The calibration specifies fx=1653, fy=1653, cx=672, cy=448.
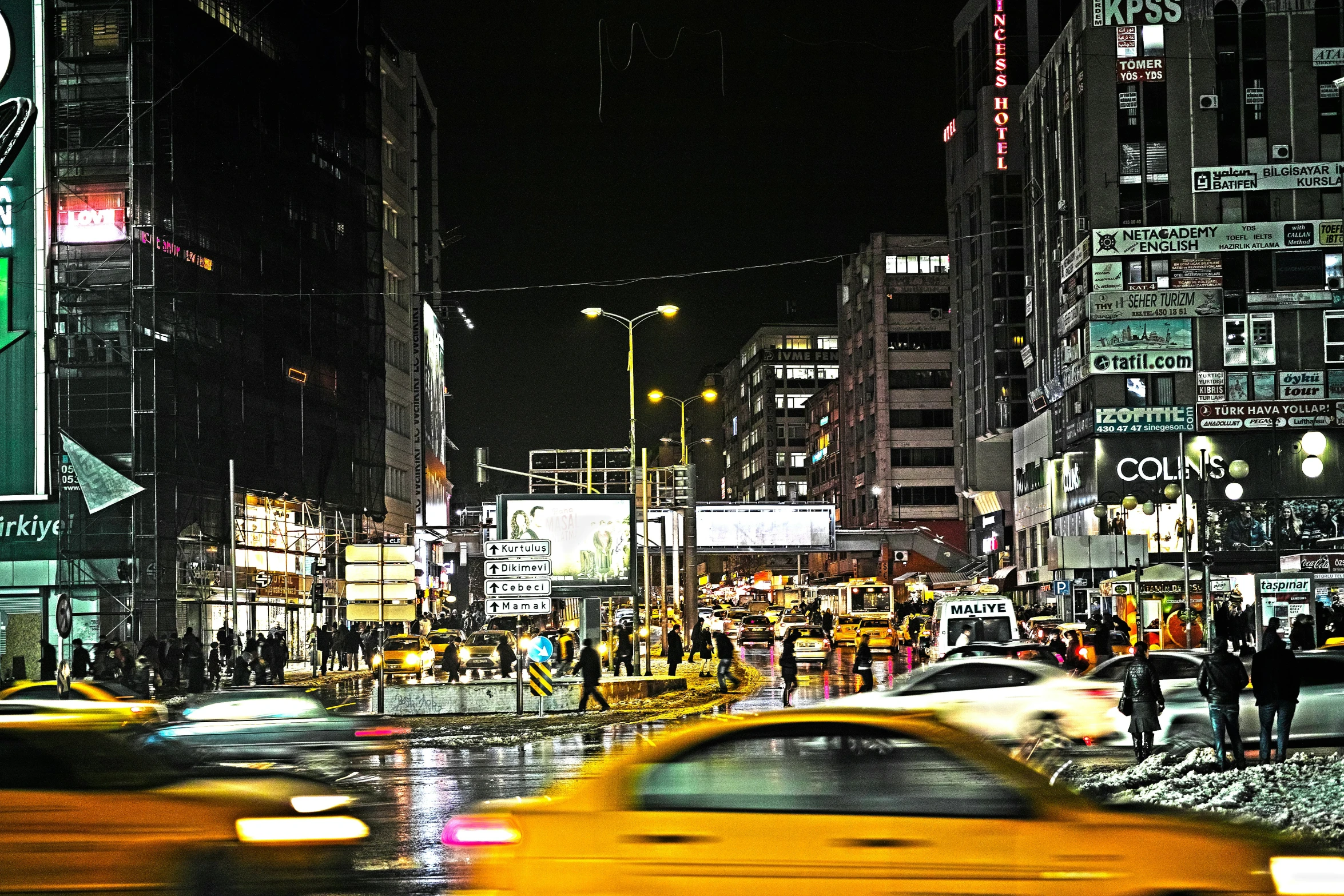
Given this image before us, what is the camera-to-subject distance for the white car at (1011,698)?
2005 centimetres

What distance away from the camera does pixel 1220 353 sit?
7144cm

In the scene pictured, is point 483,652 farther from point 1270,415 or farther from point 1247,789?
point 1247,789

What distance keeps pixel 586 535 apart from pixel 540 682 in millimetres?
16833

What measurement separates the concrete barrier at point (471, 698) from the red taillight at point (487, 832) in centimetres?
2478

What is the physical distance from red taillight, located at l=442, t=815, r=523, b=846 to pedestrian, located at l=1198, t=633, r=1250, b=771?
12.1 metres

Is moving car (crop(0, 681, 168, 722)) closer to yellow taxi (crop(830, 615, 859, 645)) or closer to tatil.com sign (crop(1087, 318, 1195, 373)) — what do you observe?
yellow taxi (crop(830, 615, 859, 645))

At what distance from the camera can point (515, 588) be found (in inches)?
1212

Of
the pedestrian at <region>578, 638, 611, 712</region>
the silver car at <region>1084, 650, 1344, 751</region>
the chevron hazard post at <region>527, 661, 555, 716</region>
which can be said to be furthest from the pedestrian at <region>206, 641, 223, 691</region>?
the silver car at <region>1084, 650, 1344, 751</region>

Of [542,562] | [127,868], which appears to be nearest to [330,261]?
[542,562]

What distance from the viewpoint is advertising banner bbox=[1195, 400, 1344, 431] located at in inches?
2805

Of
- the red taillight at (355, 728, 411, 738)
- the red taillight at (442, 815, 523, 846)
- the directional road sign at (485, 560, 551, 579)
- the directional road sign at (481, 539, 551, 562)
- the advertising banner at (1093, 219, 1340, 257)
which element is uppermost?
the advertising banner at (1093, 219, 1340, 257)

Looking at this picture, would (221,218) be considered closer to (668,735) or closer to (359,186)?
(359,186)

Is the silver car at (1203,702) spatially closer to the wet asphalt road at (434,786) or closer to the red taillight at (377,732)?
the wet asphalt road at (434,786)

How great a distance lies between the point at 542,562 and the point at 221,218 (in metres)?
31.3
